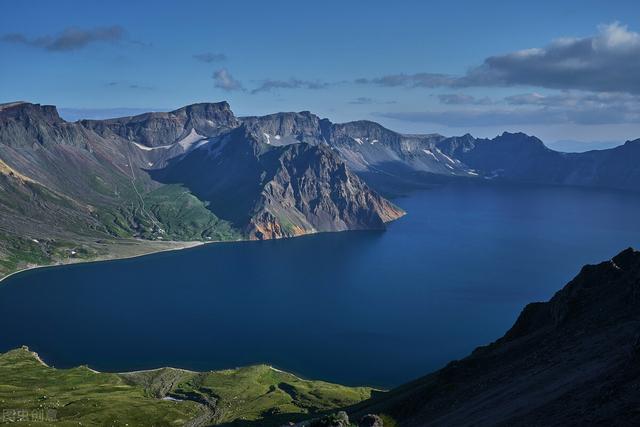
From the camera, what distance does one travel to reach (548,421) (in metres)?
42.8

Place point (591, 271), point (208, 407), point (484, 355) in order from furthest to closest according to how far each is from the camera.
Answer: point (208, 407), point (591, 271), point (484, 355)

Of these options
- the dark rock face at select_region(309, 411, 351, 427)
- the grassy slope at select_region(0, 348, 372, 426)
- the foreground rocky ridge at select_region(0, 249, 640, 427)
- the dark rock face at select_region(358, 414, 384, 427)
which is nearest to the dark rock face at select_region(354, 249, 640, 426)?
the foreground rocky ridge at select_region(0, 249, 640, 427)

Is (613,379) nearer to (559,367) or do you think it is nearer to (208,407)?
(559,367)

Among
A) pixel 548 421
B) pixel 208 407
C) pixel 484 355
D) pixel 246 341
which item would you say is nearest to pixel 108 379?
pixel 208 407

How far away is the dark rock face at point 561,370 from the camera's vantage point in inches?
1703

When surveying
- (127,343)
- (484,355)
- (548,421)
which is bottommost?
(127,343)

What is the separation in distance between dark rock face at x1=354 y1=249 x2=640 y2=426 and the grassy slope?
59.7 meters

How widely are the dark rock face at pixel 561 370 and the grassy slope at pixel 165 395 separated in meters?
59.7

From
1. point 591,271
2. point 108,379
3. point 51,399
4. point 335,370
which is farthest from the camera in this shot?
point 335,370

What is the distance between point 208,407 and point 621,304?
10607 centimetres

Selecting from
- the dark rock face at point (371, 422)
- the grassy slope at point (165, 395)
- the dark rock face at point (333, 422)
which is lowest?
the grassy slope at point (165, 395)

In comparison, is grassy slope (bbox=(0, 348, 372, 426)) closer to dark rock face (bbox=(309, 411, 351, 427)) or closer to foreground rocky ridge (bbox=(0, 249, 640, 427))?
foreground rocky ridge (bbox=(0, 249, 640, 427))

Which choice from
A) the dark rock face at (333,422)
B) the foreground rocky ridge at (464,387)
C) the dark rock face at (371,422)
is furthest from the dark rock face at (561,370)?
the dark rock face at (333,422)

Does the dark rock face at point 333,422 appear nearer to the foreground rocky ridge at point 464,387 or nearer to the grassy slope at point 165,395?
the foreground rocky ridge at point 464,387
